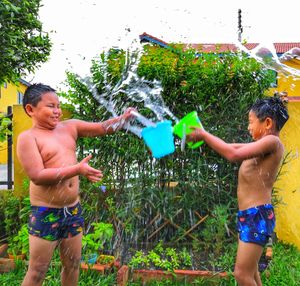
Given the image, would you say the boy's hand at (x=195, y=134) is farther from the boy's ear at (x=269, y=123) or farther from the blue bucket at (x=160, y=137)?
the boy's ear at (x=269, y=123)

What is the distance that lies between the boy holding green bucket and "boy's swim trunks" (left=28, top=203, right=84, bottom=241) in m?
0.91

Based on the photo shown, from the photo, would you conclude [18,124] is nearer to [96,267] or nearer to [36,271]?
[96,267]

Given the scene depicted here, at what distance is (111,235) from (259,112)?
175 centimetres

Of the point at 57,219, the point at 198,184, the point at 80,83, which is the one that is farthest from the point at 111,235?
the point at 80,83

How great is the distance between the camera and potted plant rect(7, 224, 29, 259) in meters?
3.71

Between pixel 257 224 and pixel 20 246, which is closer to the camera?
pixel 257 224

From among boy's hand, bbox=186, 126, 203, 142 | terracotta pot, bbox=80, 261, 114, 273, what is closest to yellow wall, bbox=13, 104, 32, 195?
terracotta pot, bbox=80, 261, 114, 273

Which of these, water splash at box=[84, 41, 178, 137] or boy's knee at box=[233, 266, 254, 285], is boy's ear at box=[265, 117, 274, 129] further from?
water splash at box=[84, 41, 178, 137]

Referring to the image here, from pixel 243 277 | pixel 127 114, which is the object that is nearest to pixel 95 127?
pixel 127 114

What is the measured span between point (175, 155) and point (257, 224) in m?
1.37

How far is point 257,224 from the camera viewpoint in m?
2.63

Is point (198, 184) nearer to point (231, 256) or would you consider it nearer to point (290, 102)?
point (231, 256)

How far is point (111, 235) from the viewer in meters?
3.64

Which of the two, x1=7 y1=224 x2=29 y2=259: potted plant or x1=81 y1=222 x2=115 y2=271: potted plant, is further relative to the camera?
x1=7 y1=224 x2=29 y2=259: potted plant
